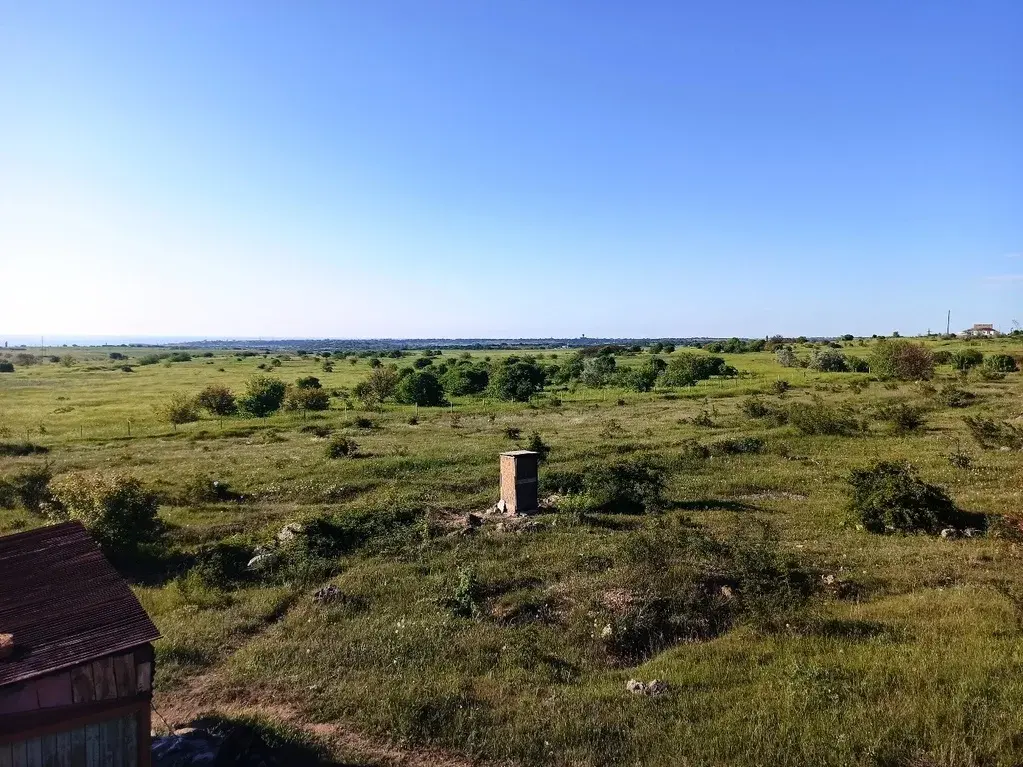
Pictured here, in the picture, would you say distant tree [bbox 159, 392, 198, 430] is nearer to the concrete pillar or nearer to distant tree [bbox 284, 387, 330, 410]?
distant tree [bbox 284, 387, 330, 410]

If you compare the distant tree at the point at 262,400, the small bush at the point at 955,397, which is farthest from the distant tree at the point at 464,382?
the small bush at the point at 955,397

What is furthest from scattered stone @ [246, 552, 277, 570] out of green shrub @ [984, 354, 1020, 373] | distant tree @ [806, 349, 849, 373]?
distant tree @ [806, 349, 849, 373]

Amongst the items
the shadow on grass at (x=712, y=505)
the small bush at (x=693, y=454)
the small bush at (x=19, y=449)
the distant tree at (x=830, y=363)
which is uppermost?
the distant tree at (x=830, y=363)

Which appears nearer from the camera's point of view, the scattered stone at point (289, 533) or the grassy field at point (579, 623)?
the grassy field at point (579, 623)

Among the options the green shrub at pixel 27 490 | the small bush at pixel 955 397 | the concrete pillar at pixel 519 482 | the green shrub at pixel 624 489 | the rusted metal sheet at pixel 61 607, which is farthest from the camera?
the small bush at pixel 955 397

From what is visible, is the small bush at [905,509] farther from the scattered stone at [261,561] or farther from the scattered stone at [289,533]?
the scattered stone at [261,561]

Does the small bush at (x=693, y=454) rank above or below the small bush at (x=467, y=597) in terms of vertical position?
above

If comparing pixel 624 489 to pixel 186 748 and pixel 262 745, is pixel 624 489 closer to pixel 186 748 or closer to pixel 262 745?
pixel 262 745
